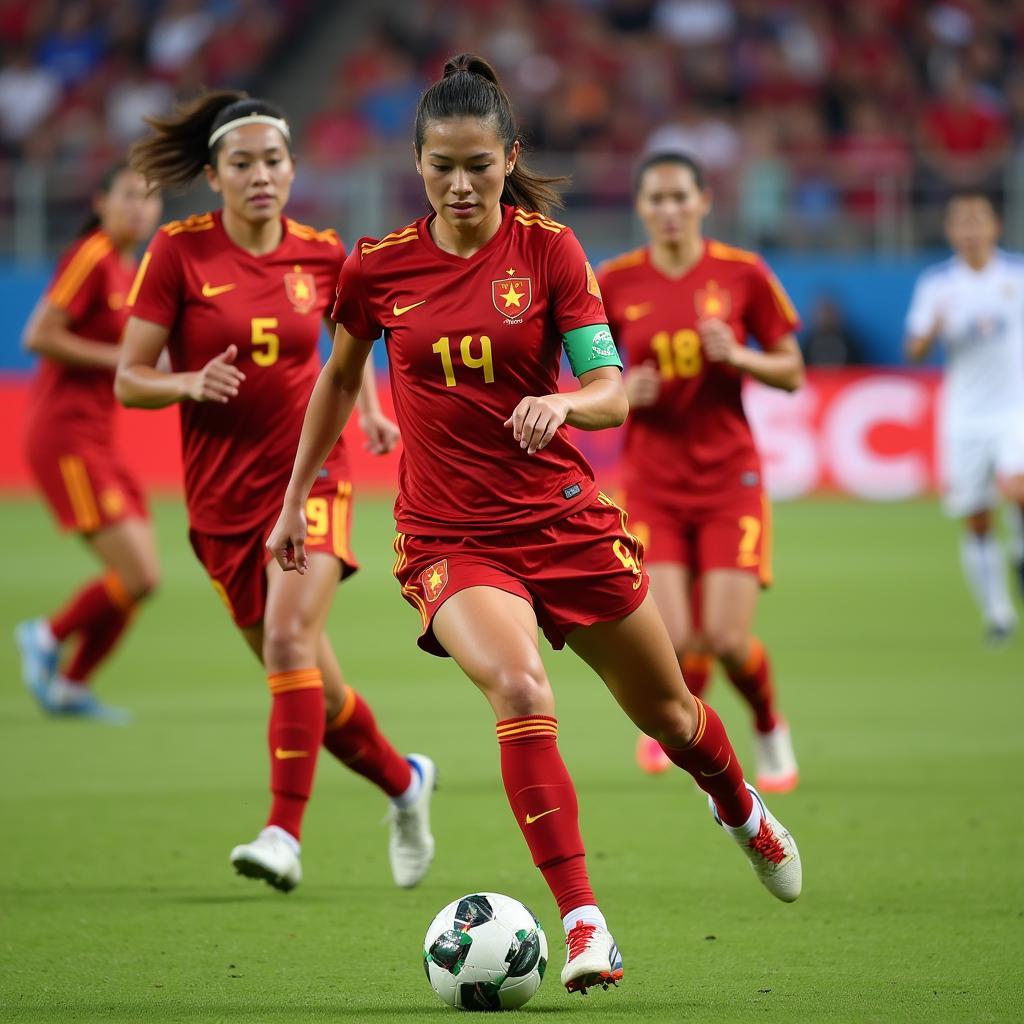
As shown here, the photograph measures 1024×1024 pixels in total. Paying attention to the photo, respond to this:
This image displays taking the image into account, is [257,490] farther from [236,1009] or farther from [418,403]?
[236,1009]

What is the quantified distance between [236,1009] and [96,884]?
1.74 m

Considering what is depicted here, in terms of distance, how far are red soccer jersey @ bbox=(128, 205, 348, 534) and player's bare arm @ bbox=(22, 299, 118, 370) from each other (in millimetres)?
2848

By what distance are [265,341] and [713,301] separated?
228cm

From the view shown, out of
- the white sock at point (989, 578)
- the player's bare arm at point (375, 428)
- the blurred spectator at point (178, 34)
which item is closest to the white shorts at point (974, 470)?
the white sock at point (989, 578)

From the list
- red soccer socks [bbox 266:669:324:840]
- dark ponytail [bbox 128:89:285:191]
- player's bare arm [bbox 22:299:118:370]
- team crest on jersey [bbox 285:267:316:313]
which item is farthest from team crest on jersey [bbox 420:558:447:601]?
player's bare arm [bbox 22:299:118:370]

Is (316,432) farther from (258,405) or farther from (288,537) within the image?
(258,405)

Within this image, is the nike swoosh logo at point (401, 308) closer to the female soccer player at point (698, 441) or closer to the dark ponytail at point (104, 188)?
the female soccer player at point (698, 441)

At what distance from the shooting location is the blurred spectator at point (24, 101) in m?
25.4

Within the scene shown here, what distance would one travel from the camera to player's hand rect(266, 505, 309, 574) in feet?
17.0

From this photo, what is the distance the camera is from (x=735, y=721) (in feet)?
31.6

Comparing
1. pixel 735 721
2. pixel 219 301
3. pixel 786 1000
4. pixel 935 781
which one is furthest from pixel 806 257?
pixel 786 1000

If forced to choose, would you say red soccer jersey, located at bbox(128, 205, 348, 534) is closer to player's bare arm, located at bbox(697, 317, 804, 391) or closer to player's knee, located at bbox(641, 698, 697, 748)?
player's bare arm, located at bbox(697, 317, 804, 391)

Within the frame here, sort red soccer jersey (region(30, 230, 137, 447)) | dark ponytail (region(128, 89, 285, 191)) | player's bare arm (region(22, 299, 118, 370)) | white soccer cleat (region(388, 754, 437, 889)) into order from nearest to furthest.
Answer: white soccer cleat (region(388, 754, 437, 889)) < dark ponytail (region(128, 89, 285, 191)) < player's bare arm (region(22, 299, 118, 370)) < red soccer jersey (region(30, 230, 137, 447))

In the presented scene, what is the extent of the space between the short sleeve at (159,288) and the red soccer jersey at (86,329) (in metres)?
3.04
